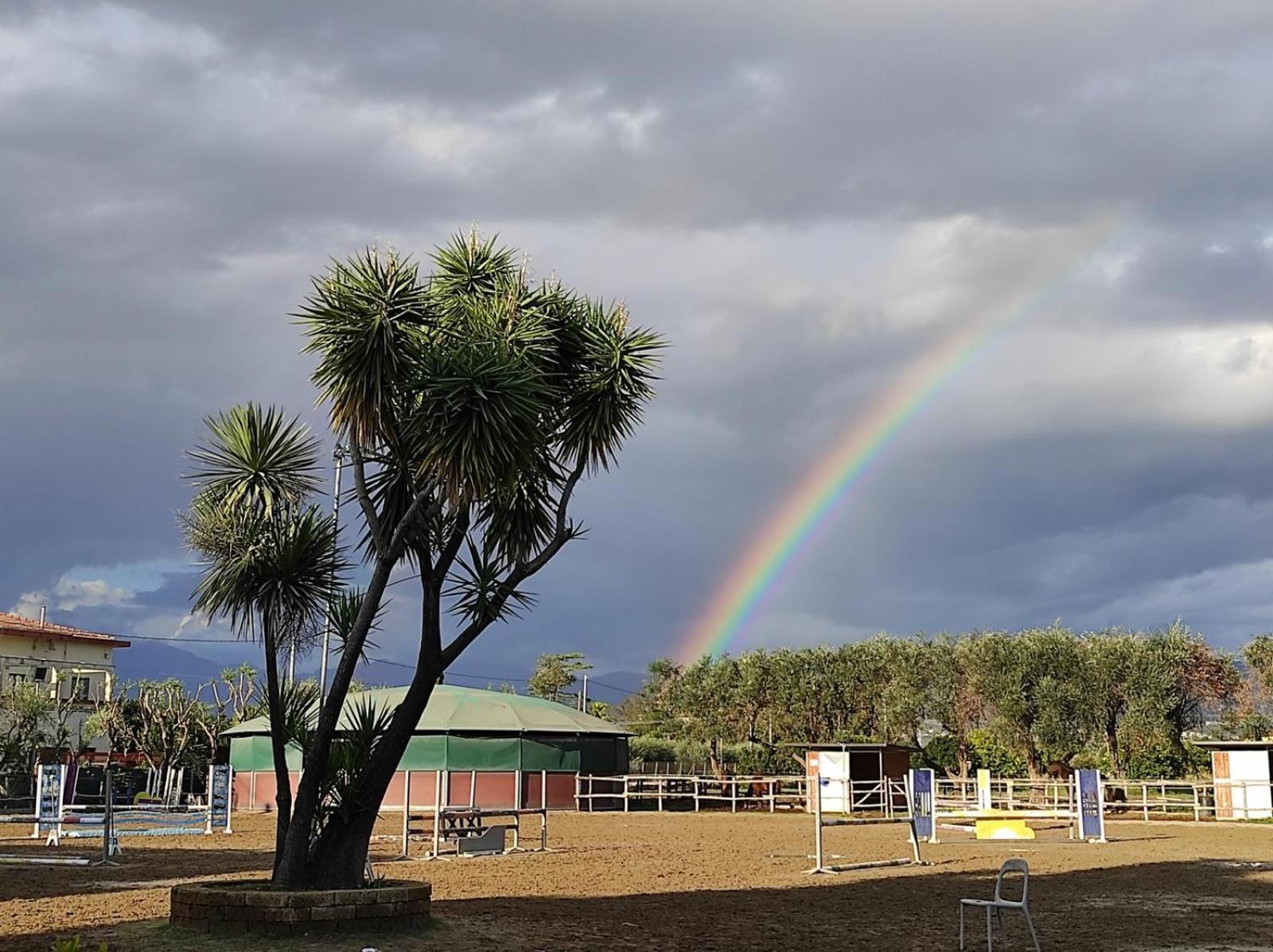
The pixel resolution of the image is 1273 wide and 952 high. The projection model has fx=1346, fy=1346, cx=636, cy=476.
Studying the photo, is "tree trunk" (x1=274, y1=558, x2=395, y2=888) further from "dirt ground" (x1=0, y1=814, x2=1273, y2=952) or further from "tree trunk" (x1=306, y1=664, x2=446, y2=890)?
"dirt ground" (x1=0, y1=814, x2=1273, y2=952)

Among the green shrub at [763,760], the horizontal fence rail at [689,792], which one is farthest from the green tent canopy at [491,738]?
the green shrub at [763,760]

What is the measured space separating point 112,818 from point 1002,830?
18754mm

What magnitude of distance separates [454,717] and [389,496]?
3652 cm

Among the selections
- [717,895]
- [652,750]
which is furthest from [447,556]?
[652,750]

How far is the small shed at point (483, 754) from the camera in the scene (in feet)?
160

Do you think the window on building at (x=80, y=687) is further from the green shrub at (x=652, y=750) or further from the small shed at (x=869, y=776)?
the small shed at (x=869, y=776)

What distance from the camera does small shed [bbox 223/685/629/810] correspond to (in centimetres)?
4888

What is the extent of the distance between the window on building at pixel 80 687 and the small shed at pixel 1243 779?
55.5m

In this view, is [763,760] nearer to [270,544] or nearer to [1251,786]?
[1251,786]

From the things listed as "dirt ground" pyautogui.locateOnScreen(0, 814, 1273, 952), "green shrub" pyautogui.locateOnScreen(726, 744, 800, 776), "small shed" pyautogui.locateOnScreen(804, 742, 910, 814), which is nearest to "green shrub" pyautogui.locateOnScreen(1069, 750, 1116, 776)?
"small shed" pyautogui.locateOnScreen(804, 742, 910, 814)

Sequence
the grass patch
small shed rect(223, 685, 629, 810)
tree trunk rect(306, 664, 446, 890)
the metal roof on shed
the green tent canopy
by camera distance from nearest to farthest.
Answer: the grass patch → tree trunk rect(306, 664, 446, 890) → small shed rect(223, 685, 629, 810) → the green tent canopy → the metal roof on shed

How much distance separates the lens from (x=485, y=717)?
5100 cm

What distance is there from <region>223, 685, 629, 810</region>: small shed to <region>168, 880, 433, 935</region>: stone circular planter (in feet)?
111

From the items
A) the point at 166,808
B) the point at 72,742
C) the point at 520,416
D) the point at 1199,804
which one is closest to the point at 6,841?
the point at 166,808
